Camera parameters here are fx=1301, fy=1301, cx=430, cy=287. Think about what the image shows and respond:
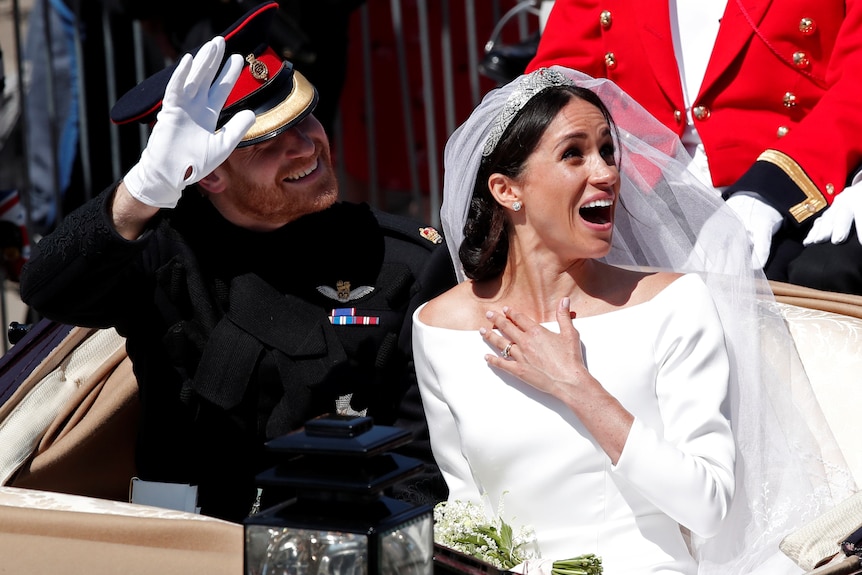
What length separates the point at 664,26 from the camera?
3.49m

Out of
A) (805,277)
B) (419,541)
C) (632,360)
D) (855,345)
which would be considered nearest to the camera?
(419,541)

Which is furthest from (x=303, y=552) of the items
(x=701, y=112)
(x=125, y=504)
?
(x=701, y=112)

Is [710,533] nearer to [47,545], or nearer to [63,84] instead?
[47,545]

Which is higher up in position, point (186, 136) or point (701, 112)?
point (186, 136)

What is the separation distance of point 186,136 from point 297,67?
2.47 meters

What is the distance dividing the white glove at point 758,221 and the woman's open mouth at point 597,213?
0.51 metres

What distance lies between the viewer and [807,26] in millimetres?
3314

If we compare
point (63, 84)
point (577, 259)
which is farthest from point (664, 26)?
point (63, 84)

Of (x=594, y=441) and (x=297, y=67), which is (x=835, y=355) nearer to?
(x=594, y=441)

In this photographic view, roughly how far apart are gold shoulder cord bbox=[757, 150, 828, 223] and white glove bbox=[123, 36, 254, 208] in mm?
1313

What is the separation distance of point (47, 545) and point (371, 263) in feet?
3.65

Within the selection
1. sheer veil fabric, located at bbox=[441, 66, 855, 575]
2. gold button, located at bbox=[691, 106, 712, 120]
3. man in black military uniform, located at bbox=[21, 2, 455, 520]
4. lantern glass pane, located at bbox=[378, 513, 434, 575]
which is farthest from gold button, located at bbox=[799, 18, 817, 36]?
lantern glass pane, located at bbox=[378, 513, 434, 575]

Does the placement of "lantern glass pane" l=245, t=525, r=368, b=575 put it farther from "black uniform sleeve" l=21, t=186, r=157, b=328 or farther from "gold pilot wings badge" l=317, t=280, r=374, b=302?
"gold pilot wings badge" l=317, t=280, r=374, b=302

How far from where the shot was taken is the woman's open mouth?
2635 mm
